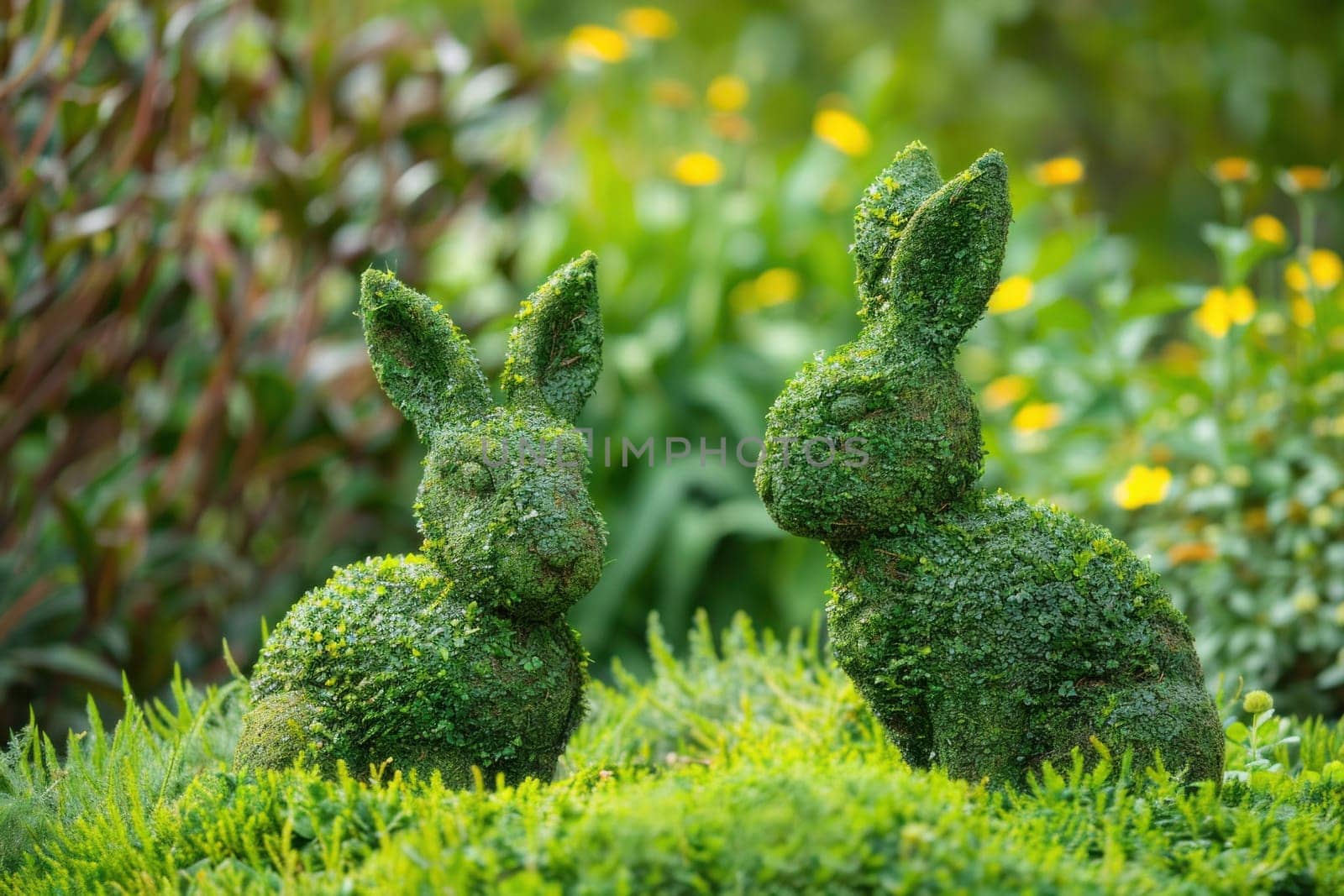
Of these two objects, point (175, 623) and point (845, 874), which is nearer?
point (845, 874)

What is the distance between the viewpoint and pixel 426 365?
3.05 meters

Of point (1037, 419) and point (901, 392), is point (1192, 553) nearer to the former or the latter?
point (1037, 419)

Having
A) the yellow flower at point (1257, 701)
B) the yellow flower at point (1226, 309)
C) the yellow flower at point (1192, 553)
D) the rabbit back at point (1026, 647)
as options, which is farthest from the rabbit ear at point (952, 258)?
the yellow flower at point (1226, 309)

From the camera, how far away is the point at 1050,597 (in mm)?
2801

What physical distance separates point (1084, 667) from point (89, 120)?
12.1ft

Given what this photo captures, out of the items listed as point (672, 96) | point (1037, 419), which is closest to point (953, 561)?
point (1037, 419)

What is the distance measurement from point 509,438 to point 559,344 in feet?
1.06

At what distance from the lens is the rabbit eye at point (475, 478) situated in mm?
2887

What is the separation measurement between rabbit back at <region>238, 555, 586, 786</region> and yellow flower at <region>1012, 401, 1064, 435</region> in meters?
2.84

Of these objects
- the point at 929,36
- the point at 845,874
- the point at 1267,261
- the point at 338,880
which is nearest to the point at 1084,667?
the point at 845,874

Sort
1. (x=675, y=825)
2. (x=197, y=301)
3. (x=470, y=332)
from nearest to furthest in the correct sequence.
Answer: (x=675, y=825) → (x=197, y=301) → (x=470, y=332)

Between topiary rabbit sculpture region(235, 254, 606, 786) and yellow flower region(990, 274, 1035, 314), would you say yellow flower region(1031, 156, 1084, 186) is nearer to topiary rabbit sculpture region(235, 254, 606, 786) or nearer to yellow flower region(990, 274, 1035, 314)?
yellow flower region(990, 274, 1035, 314)

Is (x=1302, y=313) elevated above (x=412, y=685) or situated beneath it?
elevated above

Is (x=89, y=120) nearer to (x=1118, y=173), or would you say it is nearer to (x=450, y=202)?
(x=450, y=202)
